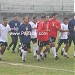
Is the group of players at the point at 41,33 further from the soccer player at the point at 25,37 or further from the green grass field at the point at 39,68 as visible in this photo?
the green grass field at the point at 39,68

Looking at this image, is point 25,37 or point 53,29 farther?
point 53,29

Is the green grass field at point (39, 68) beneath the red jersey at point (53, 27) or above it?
beneath

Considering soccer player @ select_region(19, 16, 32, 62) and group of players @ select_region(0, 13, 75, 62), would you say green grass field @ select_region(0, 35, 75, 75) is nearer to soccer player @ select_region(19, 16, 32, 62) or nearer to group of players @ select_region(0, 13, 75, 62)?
soccer player @ select_region(19, 16, 32, 62)

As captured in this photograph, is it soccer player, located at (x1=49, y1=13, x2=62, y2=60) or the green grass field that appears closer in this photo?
the green grass field

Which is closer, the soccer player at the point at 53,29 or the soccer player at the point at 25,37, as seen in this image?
the soccer player at the point at 25,37

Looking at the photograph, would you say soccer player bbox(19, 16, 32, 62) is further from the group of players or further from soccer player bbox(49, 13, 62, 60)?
soccer player bbox(49, 13, 62, 60)

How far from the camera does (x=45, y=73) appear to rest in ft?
32.9

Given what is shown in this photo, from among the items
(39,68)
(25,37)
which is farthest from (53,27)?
(39,68)

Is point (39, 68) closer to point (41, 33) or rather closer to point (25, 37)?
point (25, 37)

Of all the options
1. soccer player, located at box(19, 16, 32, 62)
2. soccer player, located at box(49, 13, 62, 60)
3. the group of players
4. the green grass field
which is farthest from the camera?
soccer player, located at box(49, 13, 62, 60)

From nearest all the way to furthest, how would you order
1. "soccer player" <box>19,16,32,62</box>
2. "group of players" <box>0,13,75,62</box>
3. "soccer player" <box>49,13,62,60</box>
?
1. "soccer player" <box>19,16,32,62</box>
2. "group of players" <box>0,13,75,62</box>
3. "soccer player" <box>49,13,62,60</box>

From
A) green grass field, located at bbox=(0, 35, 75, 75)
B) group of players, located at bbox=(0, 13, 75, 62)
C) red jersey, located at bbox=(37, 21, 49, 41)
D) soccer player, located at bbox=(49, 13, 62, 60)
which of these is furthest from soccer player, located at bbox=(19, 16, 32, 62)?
soccer player, located at bbox=(49, 13, 62, 60)

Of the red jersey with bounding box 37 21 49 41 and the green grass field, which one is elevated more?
the red jersey with bounding box 37 21 49 41

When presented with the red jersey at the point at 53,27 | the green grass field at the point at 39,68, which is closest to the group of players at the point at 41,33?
the red jersey at the point at 53,27
